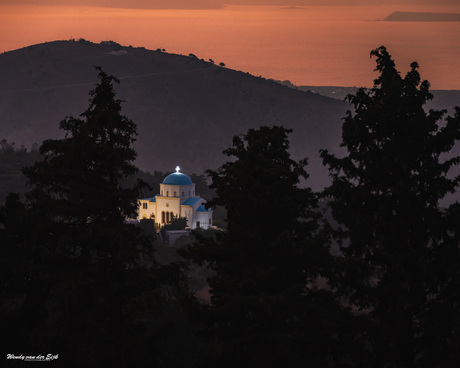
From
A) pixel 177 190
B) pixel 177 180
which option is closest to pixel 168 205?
pixel 177 190

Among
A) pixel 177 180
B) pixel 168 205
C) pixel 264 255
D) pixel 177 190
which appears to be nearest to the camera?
pixel 264 255

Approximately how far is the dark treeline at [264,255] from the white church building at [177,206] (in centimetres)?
8289

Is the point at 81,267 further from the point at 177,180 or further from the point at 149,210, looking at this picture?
the point at 149,210

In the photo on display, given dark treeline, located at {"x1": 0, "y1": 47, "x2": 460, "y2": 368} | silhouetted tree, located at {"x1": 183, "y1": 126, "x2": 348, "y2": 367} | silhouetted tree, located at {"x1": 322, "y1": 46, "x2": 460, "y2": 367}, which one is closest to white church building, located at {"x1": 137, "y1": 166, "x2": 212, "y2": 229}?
silhouetted tree, located at {"x1": 183, "y1": 126, "x2": 348, "y2": 367}

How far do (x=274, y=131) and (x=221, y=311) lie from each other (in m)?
5.23

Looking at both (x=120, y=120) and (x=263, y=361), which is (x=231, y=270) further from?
(x=120, y=120)

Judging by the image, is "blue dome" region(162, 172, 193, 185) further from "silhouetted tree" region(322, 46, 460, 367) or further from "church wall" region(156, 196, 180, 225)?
"silhouetted tree" region(322, 46, 460, 367)

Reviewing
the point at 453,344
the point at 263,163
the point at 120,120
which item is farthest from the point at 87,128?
the point at 453,344

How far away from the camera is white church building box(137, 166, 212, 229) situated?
106m

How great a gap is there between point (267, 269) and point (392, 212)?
3488mm

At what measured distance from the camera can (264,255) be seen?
71.4 feet


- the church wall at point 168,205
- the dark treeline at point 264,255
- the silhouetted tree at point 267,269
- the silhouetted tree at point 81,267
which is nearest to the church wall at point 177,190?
the church wall at point 168,205

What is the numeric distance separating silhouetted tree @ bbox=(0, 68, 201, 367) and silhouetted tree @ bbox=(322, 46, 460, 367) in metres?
4.56

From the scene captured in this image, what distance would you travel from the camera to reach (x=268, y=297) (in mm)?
20531
